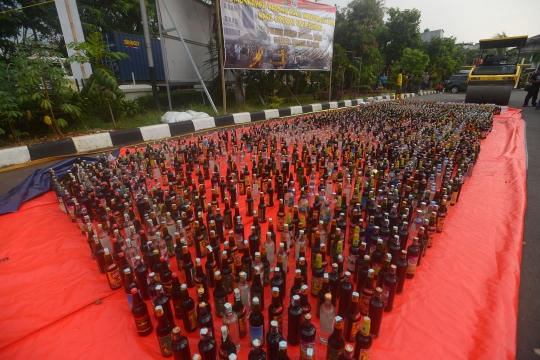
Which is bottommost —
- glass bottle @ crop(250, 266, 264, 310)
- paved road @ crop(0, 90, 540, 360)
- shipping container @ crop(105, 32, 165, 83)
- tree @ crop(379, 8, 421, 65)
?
paved road @ crop(0, 90, 540, 360)

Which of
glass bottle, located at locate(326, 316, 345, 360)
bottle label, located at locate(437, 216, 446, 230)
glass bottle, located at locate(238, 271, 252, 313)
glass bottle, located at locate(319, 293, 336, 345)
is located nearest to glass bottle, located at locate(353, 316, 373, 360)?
glass bottle, located at locate(326, 316, 345, 360)

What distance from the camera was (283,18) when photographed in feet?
35.6

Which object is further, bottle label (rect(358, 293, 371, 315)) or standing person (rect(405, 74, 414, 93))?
standing person (rect(405, 74, 414, 93))

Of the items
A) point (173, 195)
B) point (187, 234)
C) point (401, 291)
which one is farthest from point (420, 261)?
point (173, 195)

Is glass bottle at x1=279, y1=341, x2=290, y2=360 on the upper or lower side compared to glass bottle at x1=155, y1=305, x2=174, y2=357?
upper

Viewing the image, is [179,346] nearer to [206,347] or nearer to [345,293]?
[206,347]

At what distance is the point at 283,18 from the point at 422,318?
1156 cm

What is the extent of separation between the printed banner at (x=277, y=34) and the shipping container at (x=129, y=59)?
6.71 metres

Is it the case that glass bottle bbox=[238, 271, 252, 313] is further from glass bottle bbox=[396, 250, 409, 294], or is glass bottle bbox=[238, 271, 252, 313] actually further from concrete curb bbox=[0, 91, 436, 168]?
concrete curb bbox=[0, 91, 436, 168]

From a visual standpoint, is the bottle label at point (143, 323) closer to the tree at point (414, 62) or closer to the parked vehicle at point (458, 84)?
the tree at point (414, 62)

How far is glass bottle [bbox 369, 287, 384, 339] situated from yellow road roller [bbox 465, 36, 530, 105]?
15012mm

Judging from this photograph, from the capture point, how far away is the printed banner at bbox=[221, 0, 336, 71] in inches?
367

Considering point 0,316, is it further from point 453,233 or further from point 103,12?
point 103,12

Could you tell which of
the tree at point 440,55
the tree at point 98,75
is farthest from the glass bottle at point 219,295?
the tree at point 440,55
